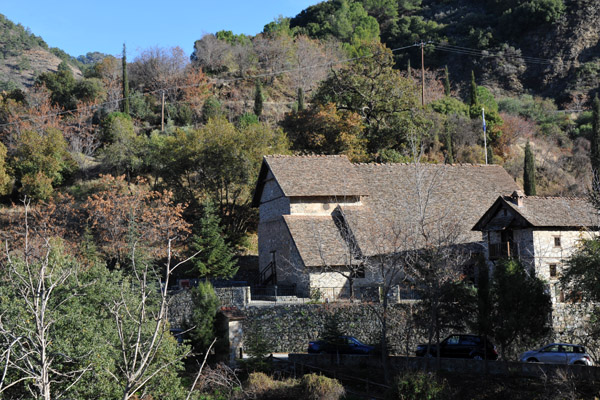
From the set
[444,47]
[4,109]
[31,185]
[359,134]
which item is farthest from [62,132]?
[444,47]

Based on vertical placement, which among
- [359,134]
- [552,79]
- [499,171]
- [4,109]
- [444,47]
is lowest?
[499,171]

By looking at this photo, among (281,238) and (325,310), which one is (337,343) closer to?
(325,310)

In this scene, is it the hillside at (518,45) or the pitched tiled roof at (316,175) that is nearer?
the pitched tiled roof at (316,175)

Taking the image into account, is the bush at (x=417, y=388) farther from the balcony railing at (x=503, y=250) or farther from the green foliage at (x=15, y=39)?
the green foliage at (x=15, y=39)

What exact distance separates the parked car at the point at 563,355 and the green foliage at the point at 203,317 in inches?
531

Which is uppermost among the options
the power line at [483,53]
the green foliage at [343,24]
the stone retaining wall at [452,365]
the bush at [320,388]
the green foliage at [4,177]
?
the green foliage at [343,24]

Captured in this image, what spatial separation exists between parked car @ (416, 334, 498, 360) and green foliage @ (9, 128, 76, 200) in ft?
114

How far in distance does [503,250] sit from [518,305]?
27.1ft

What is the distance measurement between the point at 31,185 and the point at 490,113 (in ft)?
136

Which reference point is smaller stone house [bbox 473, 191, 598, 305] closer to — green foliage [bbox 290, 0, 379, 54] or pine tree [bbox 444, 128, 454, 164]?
pine tree [bbox 444, 128, 454, 164]

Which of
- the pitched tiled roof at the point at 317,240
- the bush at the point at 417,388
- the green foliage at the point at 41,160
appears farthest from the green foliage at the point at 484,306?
the green foliage at the point at 41,160

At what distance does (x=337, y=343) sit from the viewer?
28375 mm

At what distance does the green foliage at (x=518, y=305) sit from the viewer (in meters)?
25.3

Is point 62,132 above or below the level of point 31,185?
above
